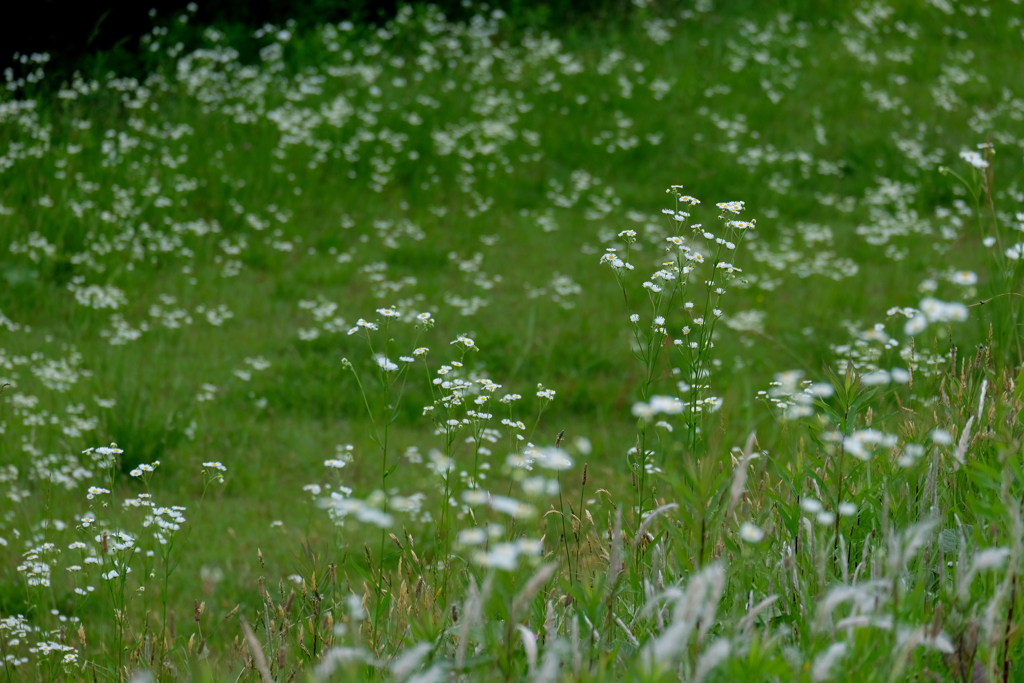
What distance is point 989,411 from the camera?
2352 millimetres

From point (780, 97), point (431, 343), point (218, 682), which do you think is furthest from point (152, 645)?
point (780, 97)

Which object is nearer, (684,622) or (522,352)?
(684,622)

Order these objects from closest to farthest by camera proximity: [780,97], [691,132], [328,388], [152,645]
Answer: [152,645] < [328,388] < [691,132] < [780,97]

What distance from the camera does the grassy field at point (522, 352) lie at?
176 centimetres

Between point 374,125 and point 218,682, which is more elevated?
point 374,125

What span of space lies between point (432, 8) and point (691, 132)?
3.39m

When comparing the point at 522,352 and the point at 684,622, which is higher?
the point at 684,622

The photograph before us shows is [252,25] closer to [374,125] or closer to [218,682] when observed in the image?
[374,125]

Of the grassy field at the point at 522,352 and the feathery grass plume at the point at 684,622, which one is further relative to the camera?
the grassy field at the point at 522,352

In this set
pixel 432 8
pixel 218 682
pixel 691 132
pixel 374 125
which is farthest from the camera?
pixel 432 8

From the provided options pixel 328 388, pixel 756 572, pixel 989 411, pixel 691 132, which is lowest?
pixel 328 388

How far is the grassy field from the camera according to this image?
1765 millimetres

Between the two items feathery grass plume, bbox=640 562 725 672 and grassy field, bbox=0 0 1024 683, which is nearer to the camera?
feathery grass plume, bbox=640 562 725 672

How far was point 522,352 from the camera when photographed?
18.4 feet
